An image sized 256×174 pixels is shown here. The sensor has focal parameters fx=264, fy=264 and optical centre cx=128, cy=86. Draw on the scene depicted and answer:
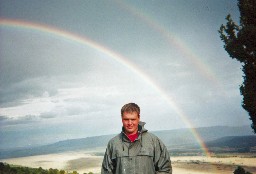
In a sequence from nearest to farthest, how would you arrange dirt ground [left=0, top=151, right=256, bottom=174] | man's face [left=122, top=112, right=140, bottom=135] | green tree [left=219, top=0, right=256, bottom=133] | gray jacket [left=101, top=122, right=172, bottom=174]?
gray jacket [left=101, top=122, right=172, bottom=174], man's face [left=122, top=112, right=140, bottom=135], green tree [left=219, top=0, right=256, bottom=133], dirt ground [left=0, top=151, right=256, bottom=174]

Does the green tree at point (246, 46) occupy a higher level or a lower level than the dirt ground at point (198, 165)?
higher

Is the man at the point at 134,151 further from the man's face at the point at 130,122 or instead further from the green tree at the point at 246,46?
the green tree at the point at 246,46

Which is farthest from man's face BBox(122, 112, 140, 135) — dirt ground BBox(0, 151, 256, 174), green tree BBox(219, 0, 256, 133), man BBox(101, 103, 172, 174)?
dirt ground BBox(0, 151, 256, 174)

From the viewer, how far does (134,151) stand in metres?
3.77

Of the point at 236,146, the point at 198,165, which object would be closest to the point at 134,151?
the point at 198,165

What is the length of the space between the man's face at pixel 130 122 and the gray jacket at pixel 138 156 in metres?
0.10

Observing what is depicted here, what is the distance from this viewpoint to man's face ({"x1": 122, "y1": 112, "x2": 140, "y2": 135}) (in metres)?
3.86

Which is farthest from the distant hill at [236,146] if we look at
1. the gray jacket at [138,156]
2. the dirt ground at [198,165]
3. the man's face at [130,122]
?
the man's face at [130,122]

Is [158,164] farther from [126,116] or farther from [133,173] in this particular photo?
[126,116]

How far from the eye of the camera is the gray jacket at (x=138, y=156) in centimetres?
371

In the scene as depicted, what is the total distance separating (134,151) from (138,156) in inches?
3.7

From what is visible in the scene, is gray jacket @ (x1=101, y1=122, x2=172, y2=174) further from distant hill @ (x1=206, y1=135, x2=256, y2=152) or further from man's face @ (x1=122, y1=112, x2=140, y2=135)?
distant hill @ (x1=206, y1=135, x2=256, y2=152)

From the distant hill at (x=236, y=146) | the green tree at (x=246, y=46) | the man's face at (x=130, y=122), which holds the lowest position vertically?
the distant hill at (x=236, y=146)

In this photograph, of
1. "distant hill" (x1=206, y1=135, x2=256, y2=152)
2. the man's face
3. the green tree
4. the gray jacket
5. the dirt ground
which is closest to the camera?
the gray jacket
